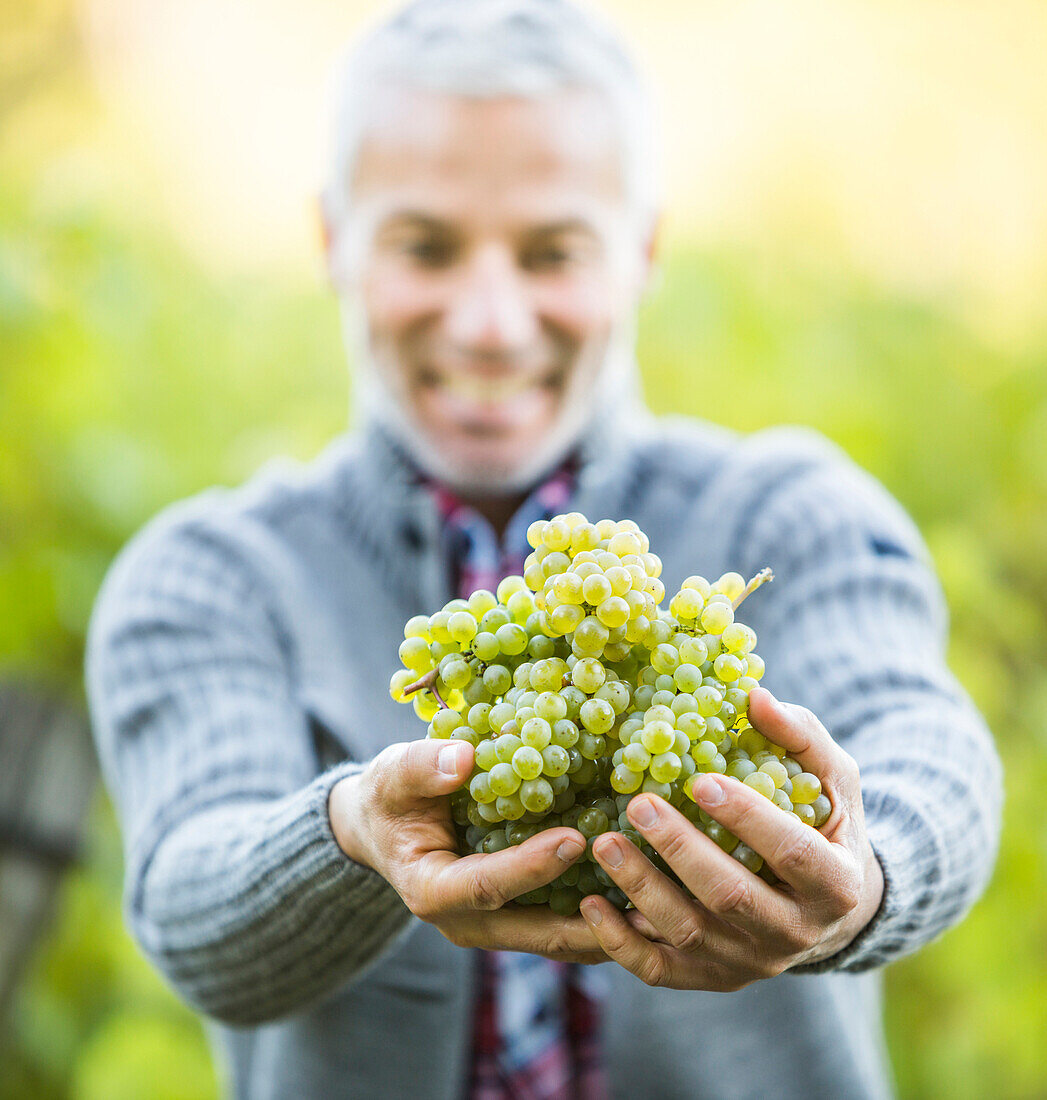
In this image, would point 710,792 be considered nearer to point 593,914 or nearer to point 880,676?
point 593,914

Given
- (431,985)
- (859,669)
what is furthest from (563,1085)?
(859,669)

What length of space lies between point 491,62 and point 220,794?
3.19 feet

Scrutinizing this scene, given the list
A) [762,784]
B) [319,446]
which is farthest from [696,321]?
[762,784]

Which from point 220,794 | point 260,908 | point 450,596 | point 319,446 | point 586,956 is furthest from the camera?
point 319,446

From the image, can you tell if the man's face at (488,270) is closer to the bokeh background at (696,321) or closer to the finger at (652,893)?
the bokeh background at (696,321)

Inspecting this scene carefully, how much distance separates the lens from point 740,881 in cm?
85

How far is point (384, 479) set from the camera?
1.76 m

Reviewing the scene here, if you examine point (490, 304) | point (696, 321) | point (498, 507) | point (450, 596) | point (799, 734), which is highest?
point (696, 321)

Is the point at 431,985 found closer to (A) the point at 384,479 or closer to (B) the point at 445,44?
(A) the point at 384,479

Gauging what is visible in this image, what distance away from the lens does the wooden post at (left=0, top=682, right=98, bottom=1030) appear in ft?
6.95

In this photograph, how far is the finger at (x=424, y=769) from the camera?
85 centimetres

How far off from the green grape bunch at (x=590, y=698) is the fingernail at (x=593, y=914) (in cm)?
2

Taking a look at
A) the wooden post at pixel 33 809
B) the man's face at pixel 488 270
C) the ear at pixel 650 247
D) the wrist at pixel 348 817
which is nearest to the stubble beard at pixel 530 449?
the man's face at pixel 488 270

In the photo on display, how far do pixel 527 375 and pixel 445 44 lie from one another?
0.44m
